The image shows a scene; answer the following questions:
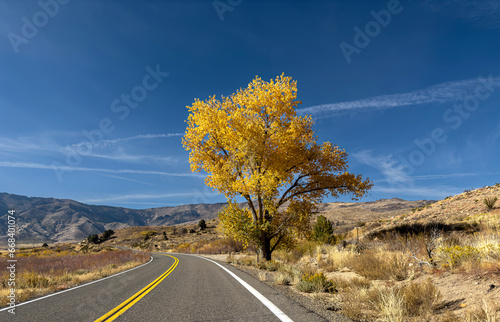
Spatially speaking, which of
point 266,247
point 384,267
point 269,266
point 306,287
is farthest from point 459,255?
point 266,247

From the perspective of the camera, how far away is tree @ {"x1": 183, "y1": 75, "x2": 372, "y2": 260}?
52.9 ft

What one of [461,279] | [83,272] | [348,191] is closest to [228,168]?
[348,191]

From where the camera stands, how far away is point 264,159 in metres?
16.6

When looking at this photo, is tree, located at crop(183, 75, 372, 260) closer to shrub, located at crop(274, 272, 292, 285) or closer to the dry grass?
shrub, located at crop(274, 272, 292, 285)

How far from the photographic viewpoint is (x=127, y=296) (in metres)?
8.38

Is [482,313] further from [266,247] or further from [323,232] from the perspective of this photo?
[323,232]

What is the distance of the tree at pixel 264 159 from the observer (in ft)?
52.9

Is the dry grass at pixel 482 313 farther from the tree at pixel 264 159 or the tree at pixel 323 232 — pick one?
the tree at pixel 323 232

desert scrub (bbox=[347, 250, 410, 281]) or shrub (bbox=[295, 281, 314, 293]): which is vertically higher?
desert scrub (bbox=[347, 250, 410, 281])

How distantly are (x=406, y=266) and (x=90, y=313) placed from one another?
349 inches

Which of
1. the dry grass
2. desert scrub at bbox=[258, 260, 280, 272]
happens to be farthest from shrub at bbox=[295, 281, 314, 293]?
desert scrub at bbox=[258, 260, 280, 272]

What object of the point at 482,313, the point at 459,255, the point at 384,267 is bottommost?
the point at 384,267

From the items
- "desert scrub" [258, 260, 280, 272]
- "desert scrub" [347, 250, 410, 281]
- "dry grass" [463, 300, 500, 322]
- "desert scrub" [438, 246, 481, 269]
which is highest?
"desert scrub" [438, 246, 481, 269]

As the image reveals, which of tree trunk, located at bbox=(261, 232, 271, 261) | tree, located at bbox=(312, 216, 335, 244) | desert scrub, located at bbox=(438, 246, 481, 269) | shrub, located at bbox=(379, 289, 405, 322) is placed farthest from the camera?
tree, located at bbox=(312, 216, 335, 244)
